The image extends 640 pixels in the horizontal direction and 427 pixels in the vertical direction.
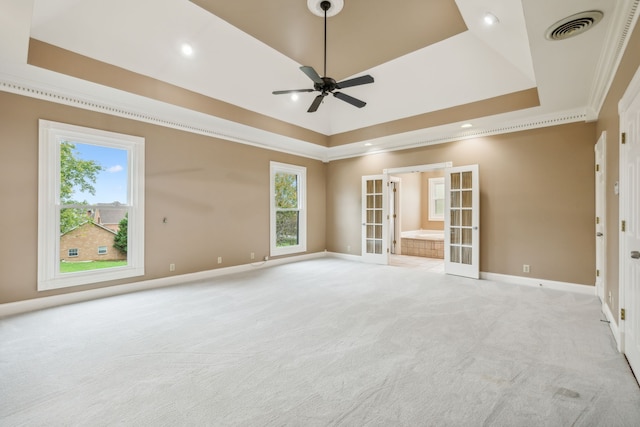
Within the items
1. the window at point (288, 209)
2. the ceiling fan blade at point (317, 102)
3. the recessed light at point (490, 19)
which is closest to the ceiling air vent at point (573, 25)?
the recessed light at point (490, 19)

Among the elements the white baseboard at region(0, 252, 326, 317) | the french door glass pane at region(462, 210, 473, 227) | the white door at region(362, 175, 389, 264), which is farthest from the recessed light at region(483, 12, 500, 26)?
the white baseboard at region(0, 252, 326, 317)

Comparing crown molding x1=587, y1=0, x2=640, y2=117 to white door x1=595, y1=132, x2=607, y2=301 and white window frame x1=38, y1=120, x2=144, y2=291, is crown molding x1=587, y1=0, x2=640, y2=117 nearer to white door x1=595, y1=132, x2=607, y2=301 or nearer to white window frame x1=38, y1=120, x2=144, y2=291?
white door x1=595, y1=132, x2=607, y2=301

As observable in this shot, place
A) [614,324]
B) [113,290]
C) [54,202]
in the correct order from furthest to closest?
[113,290] < [54,202] < [614,324]

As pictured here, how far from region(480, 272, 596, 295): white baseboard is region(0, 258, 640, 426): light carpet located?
0.30m

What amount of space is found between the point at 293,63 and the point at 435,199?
21.0ft

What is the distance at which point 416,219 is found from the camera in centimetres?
928

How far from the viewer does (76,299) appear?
3889 millimetres

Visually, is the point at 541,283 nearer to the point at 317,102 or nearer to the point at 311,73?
the point at 317,102

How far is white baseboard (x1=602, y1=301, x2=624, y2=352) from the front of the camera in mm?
2529

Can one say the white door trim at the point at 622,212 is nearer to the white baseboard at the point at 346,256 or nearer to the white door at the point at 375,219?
the white door at the point at 375,219

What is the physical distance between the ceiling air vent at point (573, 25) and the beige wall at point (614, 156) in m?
0.29

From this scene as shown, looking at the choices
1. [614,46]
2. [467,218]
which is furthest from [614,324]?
[467,218]

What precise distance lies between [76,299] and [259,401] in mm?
3498

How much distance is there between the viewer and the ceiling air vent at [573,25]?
2195 mm
